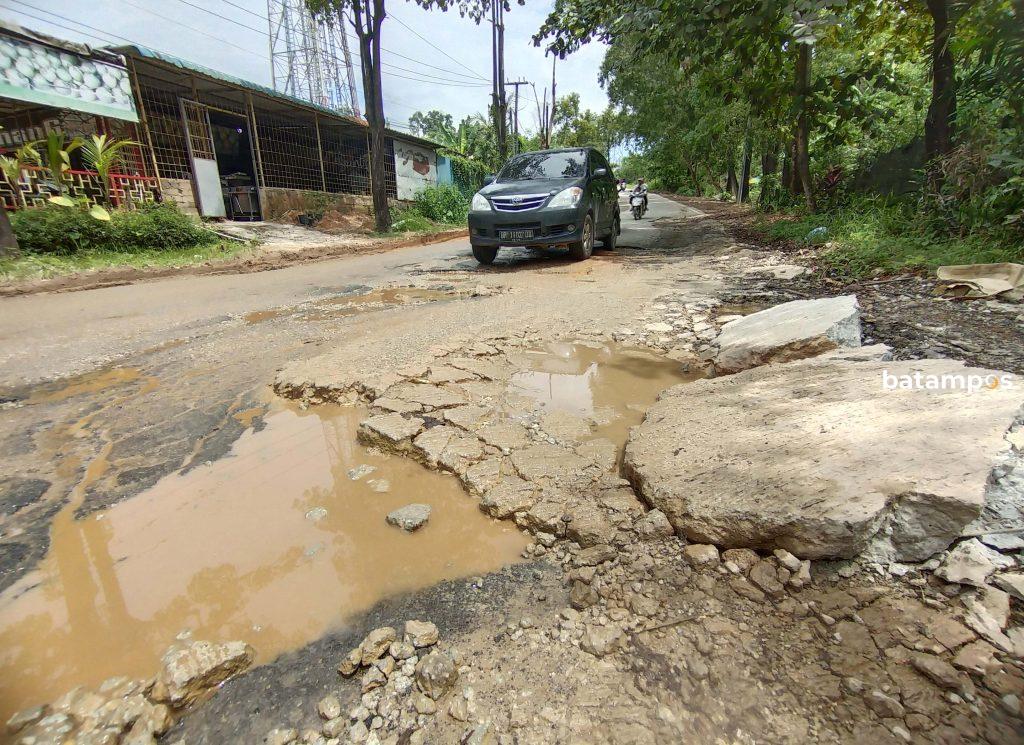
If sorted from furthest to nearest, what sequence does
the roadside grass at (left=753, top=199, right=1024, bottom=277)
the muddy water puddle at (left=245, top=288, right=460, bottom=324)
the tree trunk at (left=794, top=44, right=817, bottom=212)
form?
the tree trunk at (left=794, top=44, right=817, bottom=212) < the muddy water puddle at (left=245, top=288, right=460, bottom=324) < the roadside grass at (left=753, top=199, right=1024, bottom=277)

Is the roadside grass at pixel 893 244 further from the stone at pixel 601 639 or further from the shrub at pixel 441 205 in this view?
the shrub at pixel 441 205

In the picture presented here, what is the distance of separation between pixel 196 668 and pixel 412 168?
19540 mm

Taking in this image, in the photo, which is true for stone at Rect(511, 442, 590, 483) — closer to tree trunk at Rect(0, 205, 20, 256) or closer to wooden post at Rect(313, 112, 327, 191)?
tree trunk at Rect(0, 205, 20, 256)

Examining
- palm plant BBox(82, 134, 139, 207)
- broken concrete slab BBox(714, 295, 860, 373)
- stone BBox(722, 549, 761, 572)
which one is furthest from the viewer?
palm plant BBox(82, 134, 139, 207)

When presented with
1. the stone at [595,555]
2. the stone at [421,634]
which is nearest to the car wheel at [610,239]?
the stone at [595,555]

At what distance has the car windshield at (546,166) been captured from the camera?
23.0 feet

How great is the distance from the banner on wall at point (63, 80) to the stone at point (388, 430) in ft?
31.9

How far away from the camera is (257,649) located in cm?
141

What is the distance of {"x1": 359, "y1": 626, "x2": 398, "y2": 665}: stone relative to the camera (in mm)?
1334

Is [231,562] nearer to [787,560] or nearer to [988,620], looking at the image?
[787,560]

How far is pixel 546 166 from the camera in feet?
23.5

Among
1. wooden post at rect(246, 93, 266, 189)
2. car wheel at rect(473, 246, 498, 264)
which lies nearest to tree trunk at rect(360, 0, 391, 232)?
wooden post at rect(246, 93, 266, 189)

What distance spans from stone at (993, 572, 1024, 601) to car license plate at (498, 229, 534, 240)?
18.6ft

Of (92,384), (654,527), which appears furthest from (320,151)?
(654,527)
